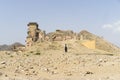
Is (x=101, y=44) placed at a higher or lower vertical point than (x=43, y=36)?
lower

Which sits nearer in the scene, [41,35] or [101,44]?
[101,44]

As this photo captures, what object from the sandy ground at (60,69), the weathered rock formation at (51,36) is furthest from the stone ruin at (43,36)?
the sandy ground at (60,69)

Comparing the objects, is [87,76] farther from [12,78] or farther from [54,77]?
[12,78]

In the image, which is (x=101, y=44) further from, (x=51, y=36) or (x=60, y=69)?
(x=60, y=69)

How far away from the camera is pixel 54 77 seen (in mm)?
12539

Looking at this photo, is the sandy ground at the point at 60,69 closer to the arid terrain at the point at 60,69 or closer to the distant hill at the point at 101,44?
A: the arid terrain at the point at 60,69

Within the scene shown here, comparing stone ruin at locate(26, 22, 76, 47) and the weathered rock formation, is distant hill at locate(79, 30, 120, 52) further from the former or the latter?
stone ruin at locate(26, 22, 76, 47)

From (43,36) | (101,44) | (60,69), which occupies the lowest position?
(60,69)

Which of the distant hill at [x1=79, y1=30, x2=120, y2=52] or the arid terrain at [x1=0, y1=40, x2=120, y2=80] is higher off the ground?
the distant hill at [x1=79, y1=30, x2=120, y2=52]

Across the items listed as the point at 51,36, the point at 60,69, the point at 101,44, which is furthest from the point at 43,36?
the point at 60,69

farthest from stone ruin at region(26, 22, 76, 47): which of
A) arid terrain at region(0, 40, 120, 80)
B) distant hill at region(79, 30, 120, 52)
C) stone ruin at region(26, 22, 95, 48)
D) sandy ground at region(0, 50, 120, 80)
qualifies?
sandy ground at region(0, 50, 120, 80)

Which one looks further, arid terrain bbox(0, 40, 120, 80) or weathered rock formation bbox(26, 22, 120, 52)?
weathered rock formation bbox(26, 22, 120, 52)

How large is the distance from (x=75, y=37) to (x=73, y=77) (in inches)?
1046

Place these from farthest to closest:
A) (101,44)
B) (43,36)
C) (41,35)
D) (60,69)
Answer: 1. (41,35)
2. (43,36)
3. (101,44)
4. (60,69)
